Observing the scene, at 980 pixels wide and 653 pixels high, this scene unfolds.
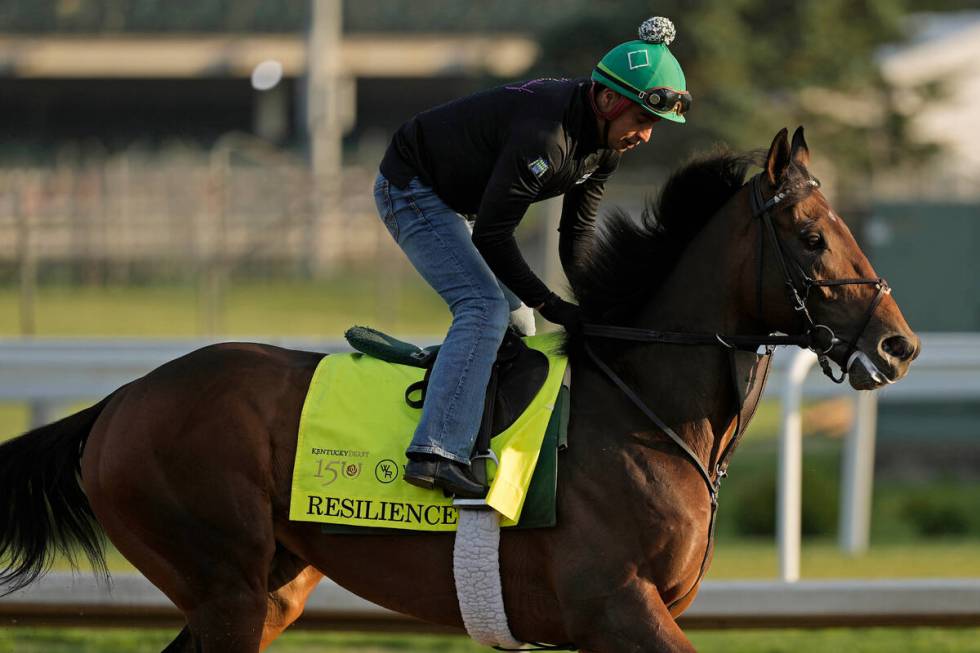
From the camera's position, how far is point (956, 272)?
559 inches

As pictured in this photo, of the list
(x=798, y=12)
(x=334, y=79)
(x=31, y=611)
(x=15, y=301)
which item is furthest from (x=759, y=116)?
(x=31, y=611)

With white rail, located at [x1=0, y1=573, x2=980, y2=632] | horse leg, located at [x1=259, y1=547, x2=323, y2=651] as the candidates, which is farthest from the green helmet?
white rail, located at [x1=0, y1=573, x2=980, y2=632]

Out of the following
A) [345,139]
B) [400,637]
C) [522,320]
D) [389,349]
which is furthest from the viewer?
[345,139]

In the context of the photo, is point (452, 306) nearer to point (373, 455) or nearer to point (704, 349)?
point (373, 455)

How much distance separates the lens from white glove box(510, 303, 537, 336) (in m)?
4.51

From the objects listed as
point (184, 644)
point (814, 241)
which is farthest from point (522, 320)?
point (184, 644)

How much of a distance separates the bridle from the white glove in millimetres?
426

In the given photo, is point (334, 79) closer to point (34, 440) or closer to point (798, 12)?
point (798, 12)

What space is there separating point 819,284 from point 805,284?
39mm

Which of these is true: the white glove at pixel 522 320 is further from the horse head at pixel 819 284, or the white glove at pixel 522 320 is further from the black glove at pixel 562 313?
the horse head at pixel 819 284

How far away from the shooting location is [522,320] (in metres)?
4.55

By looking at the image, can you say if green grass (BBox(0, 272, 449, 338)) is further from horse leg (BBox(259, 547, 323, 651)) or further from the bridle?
the bridle

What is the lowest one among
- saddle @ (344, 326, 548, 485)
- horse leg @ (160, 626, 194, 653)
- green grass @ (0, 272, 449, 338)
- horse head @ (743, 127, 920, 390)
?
green grass @ (0, 272, 449, 338)

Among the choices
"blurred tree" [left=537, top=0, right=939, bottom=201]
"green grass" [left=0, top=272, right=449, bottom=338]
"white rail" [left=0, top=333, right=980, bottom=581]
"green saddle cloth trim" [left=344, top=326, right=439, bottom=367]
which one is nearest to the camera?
"green saddle cloth trim" [left=344, top=326, right=439, bottom=367]
